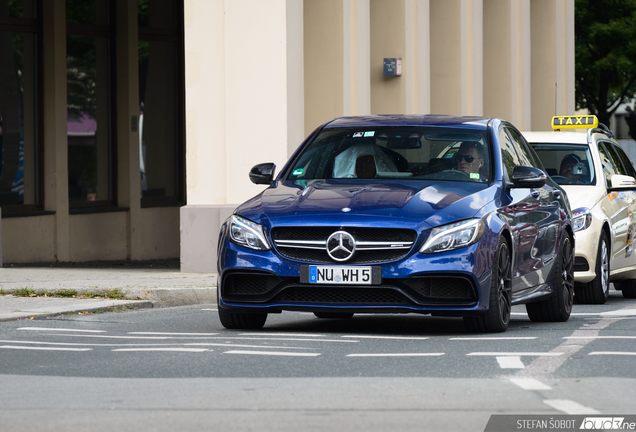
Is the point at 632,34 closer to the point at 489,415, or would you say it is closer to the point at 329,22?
the point at 329,22

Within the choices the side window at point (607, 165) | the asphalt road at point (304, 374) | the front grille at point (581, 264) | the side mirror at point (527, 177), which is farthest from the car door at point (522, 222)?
the side window at point (607, 165)

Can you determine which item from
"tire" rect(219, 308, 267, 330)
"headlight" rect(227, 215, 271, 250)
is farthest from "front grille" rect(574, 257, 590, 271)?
"headlight" rect(227, 215, 271, 250)

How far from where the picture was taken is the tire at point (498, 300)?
30.1 feet

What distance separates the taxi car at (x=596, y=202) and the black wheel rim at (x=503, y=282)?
145 inches

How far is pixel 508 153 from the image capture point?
34.3 ft

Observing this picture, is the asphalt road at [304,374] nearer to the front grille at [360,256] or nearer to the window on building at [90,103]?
the front grille at [360,256]

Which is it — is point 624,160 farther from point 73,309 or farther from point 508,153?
point 73,309

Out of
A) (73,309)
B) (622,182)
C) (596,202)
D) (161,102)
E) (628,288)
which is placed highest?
(161,102)

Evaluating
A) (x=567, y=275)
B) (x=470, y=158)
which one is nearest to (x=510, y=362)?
(x=470, y=158)

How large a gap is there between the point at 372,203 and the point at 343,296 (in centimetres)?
69

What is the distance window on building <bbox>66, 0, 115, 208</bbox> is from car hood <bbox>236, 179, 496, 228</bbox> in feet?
34.8

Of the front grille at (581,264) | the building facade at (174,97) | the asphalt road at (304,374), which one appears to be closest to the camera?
the asphalt road at (304,374)

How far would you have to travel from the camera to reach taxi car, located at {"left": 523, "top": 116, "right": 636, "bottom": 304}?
43.5 feet

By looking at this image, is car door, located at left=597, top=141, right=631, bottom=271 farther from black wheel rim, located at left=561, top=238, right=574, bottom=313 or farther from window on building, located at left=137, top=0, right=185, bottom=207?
window on building, located at left=137, top=0, right=185, bottom=207
